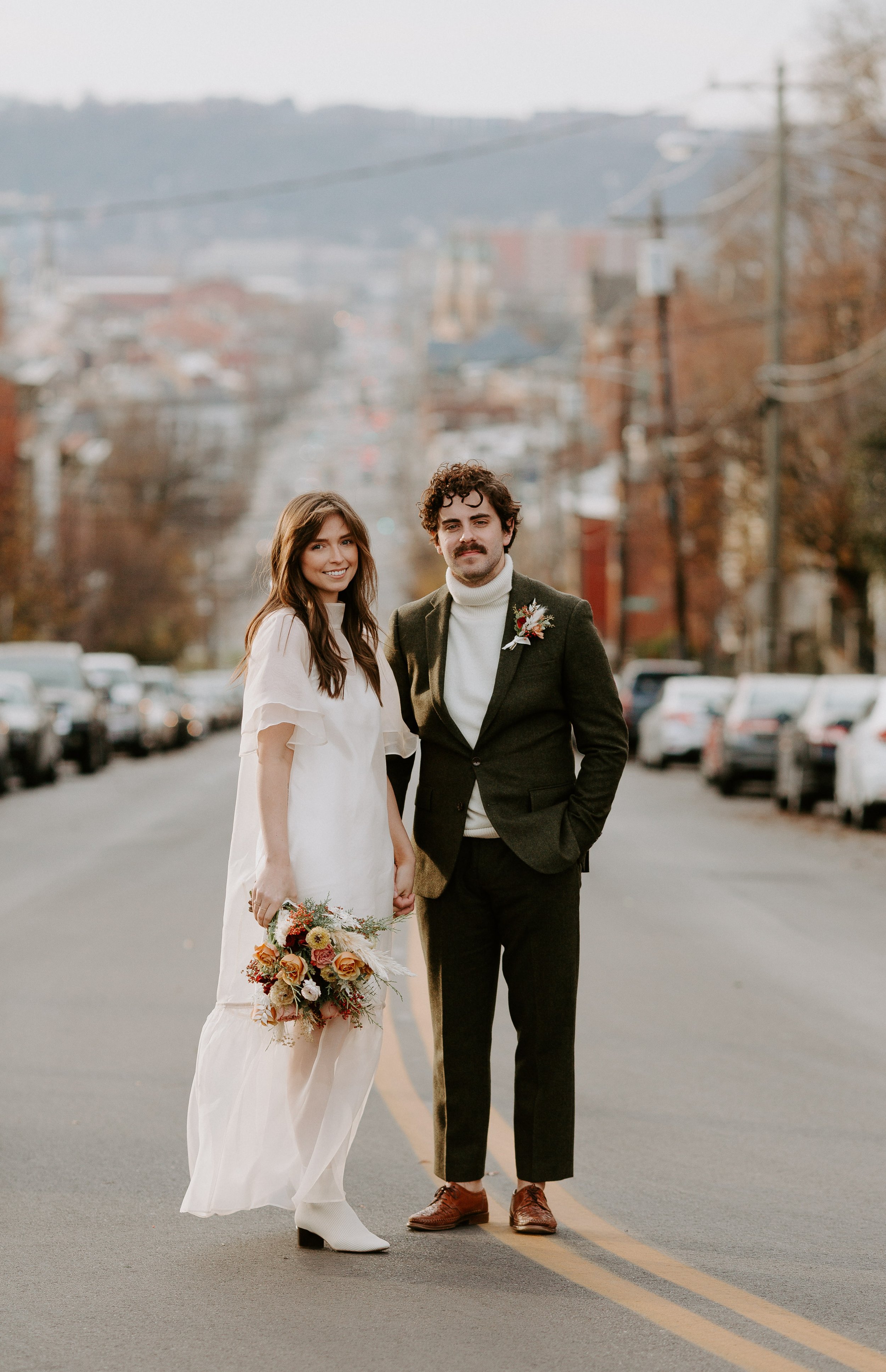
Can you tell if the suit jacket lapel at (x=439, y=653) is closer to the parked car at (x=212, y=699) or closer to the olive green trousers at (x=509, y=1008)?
the olive green trousers at (x=509, y=1008)

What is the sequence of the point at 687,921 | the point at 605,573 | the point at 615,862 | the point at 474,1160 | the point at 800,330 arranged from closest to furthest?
the point at 474,1160
the point at 687,921
the point at 615,862
the point at 800,330
the point at 605,573

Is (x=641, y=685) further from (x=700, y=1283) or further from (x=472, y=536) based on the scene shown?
(x=700, y=1283)

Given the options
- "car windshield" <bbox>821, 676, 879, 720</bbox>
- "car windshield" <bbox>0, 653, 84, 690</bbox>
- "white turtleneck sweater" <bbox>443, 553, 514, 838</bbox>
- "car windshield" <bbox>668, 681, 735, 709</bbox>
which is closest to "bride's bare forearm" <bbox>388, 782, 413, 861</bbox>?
"white turtleneck sweater" <bbox>443, 553, 514, 838</bbox>

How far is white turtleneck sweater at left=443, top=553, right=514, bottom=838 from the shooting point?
564cm

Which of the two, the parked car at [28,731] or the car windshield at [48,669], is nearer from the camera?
the parked car at [28,731]

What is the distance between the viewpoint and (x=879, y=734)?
19422 mm

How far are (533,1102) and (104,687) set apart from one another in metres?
35.1

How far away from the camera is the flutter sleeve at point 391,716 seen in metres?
5.58

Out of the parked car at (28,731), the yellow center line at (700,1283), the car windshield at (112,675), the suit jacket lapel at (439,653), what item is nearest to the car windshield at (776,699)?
the parked car at (28,731)

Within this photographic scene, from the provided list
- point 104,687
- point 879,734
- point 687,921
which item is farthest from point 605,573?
point 687,921

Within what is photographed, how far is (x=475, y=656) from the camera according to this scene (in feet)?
18.7

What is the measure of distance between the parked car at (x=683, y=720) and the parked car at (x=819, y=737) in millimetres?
9630

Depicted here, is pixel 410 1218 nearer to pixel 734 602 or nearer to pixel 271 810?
pixel 271 810

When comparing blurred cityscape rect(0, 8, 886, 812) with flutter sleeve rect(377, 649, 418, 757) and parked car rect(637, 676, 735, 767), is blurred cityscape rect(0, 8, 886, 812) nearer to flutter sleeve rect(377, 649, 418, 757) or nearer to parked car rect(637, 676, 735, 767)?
flutter sleeve rect(377, 649, 418, 757)
